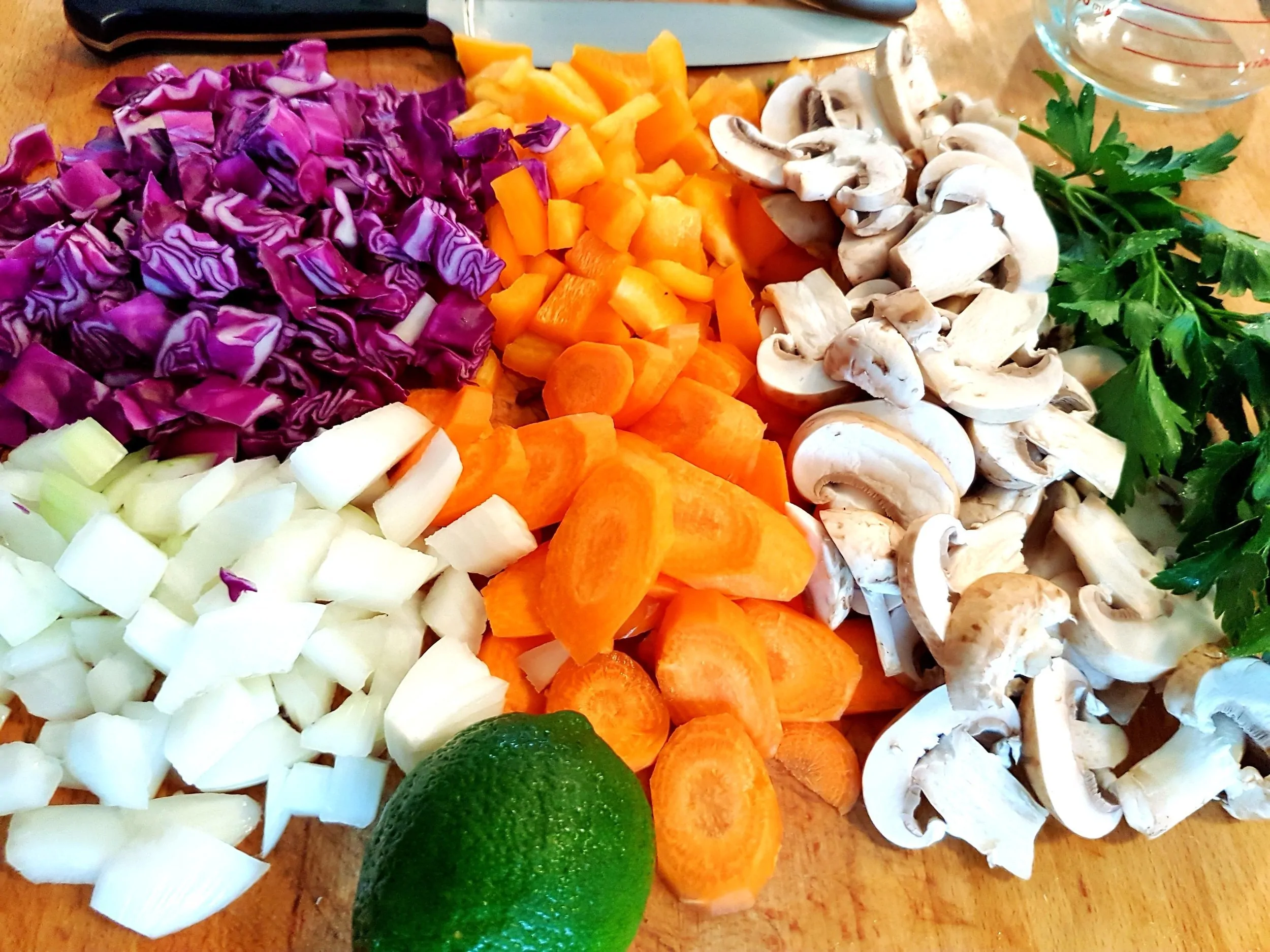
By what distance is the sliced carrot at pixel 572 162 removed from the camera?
6.07ft

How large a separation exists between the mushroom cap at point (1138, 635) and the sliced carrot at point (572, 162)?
1.30 meters

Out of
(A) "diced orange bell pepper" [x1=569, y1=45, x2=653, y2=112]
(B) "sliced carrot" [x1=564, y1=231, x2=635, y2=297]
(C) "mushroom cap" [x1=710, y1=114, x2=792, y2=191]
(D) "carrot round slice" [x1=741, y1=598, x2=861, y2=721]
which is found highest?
(A) "diced orange bell pepper" [x1=569, y1=45, x2=653, y2=112]

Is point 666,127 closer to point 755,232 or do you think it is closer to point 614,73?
point 614,73

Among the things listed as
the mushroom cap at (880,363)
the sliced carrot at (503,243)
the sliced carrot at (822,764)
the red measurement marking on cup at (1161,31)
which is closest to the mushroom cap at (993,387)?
the mushroom cap at (880,363)

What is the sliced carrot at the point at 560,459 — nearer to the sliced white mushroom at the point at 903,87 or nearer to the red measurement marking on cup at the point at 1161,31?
the sliced white mushroom at the point at 903,87

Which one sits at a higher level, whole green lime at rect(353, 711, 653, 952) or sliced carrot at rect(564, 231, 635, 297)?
sliced carrot at rect(564, 231, 635, 297)

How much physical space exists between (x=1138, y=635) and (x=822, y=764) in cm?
61

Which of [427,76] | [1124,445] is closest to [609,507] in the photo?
[1124,445]

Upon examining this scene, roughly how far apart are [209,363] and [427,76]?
→ 1080 mm

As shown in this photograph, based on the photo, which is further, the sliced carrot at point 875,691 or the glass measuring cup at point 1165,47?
the glass measuring cup at point 1165,47

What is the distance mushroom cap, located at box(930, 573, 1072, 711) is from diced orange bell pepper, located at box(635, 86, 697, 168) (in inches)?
48.8

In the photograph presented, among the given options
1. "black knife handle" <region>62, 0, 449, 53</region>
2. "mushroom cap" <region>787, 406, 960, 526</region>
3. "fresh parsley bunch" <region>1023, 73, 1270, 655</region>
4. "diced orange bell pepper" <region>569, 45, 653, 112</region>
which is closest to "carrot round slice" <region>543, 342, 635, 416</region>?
"mushroom cap" <region>787, 406, 960, 526</region>

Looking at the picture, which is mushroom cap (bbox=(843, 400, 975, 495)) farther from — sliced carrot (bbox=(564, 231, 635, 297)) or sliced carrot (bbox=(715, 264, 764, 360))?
sliced carrot (bbox=(564, 231, 635, 297))

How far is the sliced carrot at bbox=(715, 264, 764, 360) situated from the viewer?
1.83 meters
